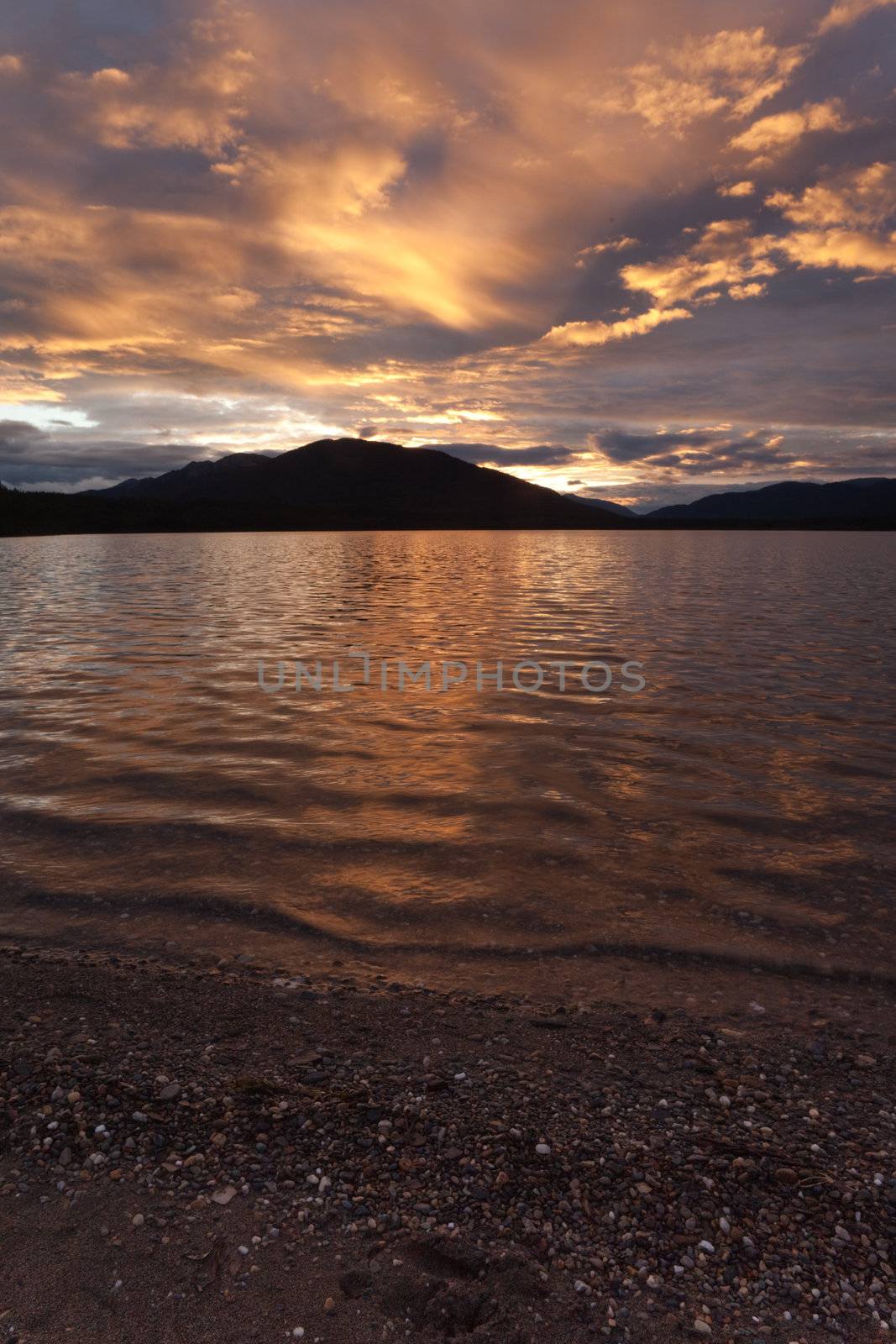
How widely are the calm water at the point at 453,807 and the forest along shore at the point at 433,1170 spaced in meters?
1.22

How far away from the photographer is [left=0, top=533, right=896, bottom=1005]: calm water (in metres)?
7.65

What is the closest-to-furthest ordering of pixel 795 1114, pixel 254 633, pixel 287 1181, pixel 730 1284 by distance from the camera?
pixel 730 1284, pixel 287 1181, pixel 795 1114, pixel 254 633

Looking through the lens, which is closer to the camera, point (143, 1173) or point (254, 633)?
point (143, 1173)

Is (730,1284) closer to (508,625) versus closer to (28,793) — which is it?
(28,793)

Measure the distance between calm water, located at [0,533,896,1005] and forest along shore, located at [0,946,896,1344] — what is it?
4.02 feet

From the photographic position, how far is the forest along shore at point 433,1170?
11.9 feet

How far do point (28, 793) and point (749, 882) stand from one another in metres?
10.3

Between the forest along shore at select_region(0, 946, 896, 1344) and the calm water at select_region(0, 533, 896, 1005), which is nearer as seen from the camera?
the forest along shore at select_region(0, 946, 896, 1344)

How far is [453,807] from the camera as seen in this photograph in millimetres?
10977

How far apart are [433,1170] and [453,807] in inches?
259

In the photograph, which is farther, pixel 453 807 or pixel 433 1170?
pixel 453 807

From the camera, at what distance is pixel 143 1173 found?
4402mm

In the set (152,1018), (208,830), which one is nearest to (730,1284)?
(152,1018)

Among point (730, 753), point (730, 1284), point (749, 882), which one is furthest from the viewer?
point (730, 753)
